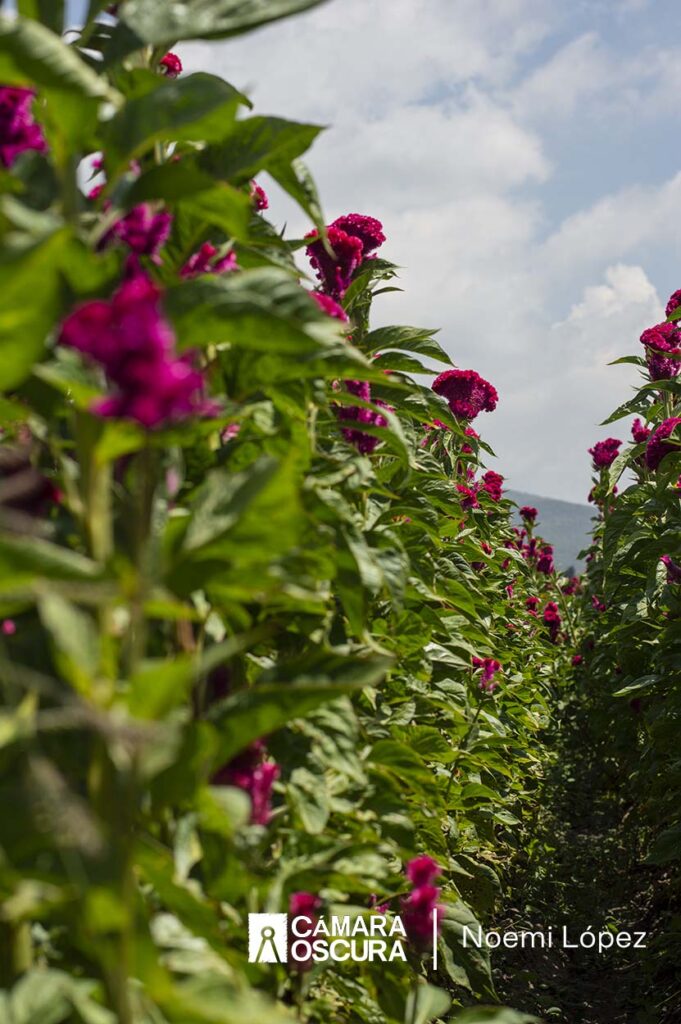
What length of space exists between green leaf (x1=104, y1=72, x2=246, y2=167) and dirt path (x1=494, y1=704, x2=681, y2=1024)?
4.17 m

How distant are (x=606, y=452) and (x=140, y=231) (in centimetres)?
992

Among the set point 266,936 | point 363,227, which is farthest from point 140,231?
point 363,227

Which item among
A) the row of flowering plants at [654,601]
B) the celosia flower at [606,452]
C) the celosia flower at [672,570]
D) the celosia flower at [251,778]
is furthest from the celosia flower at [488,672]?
the celosia flower at [606,452]

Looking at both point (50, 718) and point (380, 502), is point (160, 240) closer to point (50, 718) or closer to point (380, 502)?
point (50, 718)

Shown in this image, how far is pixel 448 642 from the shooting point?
2.74 m

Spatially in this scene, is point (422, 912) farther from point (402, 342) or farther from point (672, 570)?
point (672, 570)

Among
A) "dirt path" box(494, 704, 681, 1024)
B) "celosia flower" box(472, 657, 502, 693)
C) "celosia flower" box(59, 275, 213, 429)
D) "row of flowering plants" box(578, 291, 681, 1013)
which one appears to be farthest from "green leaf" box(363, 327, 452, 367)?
"dirt path" box(494, 704, 681, 1024)

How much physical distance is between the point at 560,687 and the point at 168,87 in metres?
9.68

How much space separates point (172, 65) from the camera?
6.61 ft

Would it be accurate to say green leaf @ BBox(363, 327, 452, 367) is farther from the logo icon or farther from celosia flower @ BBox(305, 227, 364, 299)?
the logo icon

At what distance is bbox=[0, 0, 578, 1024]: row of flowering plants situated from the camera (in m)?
0.84

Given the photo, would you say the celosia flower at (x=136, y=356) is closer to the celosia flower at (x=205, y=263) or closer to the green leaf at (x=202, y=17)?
the green leaf at (x=202, y=17)

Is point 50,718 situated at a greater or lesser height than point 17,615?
lesser

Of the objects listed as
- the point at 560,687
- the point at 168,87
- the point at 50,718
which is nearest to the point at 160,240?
the point at 168,87
